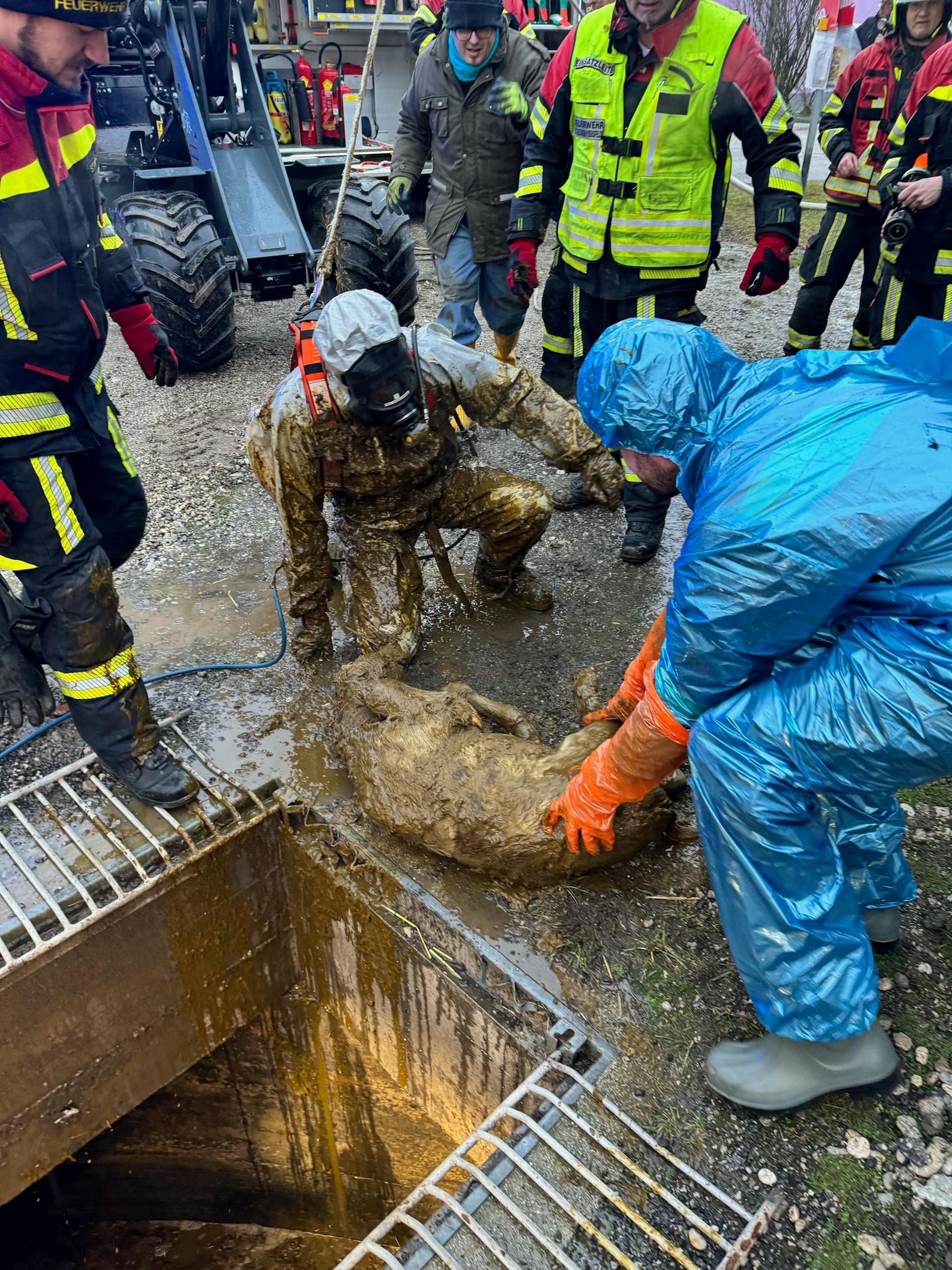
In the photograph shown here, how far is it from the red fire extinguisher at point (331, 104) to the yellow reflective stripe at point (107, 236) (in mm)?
6974

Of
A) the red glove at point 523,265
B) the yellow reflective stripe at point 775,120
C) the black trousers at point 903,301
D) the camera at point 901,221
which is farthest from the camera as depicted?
the black trousers at point 903,301

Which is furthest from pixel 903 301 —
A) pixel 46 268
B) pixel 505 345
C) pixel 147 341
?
pixel 46 268

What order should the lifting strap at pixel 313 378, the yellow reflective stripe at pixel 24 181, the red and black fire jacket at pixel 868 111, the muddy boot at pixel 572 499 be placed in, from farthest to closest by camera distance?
the red and black fire jacket at pixel 868 111
the muddy boot at pixel 572 499
the lifting strap at pixel 313 378
the yellow reflective stripe at pixel 24 181

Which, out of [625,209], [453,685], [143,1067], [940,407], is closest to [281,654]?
[453,685]

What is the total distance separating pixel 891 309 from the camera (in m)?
4.68

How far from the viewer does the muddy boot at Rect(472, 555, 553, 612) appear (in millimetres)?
3992

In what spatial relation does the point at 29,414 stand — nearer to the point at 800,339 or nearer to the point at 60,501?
the point at 60,501

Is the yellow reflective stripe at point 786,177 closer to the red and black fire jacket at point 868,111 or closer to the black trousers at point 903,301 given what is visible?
the black trousers at point 903,301

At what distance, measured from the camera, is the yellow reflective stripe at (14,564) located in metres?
2.65

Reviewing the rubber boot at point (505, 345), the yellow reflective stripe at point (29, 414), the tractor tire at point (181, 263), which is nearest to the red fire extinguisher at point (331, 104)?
the tractor tire at point (181, 263)

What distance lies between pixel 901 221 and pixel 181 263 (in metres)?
4.57

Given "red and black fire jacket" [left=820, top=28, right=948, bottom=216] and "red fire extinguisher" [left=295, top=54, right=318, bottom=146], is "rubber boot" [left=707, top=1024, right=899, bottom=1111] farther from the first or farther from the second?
"red fire extinguisher" [left=295, top=54, right=318, bottom=146]

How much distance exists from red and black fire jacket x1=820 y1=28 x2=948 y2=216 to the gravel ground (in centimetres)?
224

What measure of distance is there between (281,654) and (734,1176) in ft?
8.54
